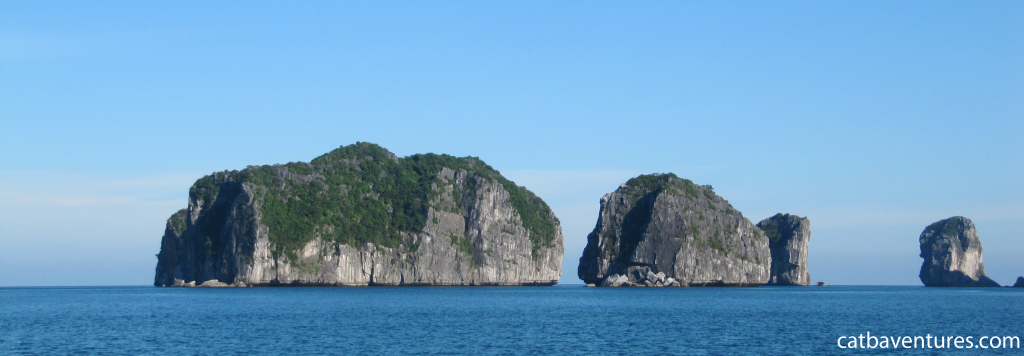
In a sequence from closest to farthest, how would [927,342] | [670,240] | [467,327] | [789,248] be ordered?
1. [927,342]
2. [467,327]
3. [670,240]
4. [789,248]

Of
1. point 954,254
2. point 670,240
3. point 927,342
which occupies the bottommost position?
point 927,342

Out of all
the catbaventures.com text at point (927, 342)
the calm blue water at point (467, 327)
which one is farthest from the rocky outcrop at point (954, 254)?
the catbaventures.com text at point (927, 342)

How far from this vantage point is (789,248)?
174750mm

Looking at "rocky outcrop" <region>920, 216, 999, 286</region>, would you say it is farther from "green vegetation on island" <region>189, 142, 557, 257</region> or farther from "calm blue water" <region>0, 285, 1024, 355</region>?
"calm blue water" <region>0, 285, 1024, 355</region>

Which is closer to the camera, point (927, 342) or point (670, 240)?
point (927, 342)

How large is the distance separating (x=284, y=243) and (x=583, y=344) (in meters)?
91.2

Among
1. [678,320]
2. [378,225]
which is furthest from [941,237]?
[678,320]

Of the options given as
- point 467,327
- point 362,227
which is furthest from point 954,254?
point 467,327

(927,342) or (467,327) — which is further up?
(927,342)

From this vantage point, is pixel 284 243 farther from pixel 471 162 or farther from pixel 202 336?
pixel 202 336

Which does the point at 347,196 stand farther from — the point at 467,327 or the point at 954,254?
the point at 954,254

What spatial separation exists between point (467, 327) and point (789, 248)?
5260 inches

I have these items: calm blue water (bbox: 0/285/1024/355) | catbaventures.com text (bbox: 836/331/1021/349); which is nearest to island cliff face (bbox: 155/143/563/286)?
calm blue water (bbox: 0/285/1024/355)

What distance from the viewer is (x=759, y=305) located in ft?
263
